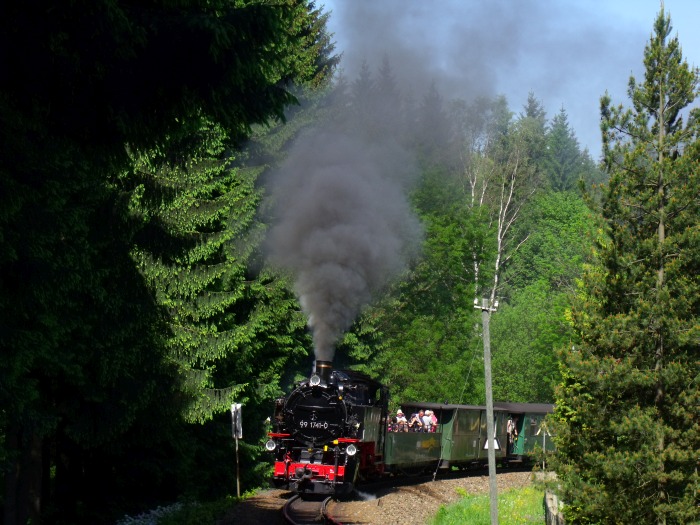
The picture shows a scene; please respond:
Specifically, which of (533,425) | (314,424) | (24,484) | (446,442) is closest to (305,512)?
(314,424)

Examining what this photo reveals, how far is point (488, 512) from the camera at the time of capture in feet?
67.2

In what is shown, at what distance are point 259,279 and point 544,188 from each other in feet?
166

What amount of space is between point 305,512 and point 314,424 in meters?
1.96

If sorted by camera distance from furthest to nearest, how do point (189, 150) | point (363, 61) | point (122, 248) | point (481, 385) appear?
point (481, 385) < point (363, 61) < point (122, 248) < point (189, 150)

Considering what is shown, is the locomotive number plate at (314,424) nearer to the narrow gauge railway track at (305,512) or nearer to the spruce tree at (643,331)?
the narrow gauge railway track at (305,512)

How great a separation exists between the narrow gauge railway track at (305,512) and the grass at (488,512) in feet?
8.19

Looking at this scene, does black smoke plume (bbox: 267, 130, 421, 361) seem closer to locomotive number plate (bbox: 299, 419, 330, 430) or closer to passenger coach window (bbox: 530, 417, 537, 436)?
locomotive number plate (bbox: 299, 419, 330, 430)

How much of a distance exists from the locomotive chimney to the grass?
3.90 m

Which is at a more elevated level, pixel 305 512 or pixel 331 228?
pixel 331 228

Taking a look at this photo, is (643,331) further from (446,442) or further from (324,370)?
(446,442)

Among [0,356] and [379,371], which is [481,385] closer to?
[379,371]

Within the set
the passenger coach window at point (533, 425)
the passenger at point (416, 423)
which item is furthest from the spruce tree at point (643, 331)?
the passenger coach window at point (533, 425)

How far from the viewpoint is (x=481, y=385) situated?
44125 mm

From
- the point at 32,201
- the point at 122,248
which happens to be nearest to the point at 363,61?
the point at 122,248
